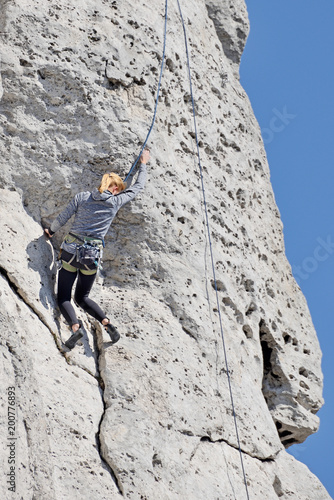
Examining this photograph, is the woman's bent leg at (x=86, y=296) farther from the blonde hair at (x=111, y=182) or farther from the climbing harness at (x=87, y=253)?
the blonde hair at (x=111, y=182)

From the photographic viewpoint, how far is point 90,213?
24.8 feet

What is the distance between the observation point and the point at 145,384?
24.6ft

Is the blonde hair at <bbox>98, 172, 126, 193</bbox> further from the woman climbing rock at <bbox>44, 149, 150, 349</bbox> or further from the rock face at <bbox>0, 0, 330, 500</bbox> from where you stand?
the rock face at <bbox>0, 0, 330, 500</bbox>

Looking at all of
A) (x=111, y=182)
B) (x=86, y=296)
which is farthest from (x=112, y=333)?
(x=111, y=182)

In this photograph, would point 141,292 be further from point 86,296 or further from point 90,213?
point 90,213

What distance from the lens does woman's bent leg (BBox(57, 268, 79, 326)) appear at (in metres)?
7.32

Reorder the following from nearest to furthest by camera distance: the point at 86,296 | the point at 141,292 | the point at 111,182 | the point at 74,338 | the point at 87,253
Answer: the point at 74,338
the point at 87,253
the point at 86,296
the point at 111,182
the point at 141,292

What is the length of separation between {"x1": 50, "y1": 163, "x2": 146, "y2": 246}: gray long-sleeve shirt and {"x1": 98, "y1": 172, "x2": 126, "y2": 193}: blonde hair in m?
0.07

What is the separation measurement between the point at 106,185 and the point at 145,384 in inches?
75.1

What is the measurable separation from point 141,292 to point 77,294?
83 centimetres

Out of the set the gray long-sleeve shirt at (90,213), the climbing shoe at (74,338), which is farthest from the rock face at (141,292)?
the gray long-sleeve shirt at (90,213)

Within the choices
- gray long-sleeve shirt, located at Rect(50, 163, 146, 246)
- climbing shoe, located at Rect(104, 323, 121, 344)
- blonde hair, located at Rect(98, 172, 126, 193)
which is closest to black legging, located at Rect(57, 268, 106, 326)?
climbing shoe, located at Rect(104, 323, 121, 344)

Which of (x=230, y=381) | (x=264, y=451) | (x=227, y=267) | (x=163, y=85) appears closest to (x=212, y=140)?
(x=163, y=85)

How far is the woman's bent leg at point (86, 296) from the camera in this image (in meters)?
7.42
